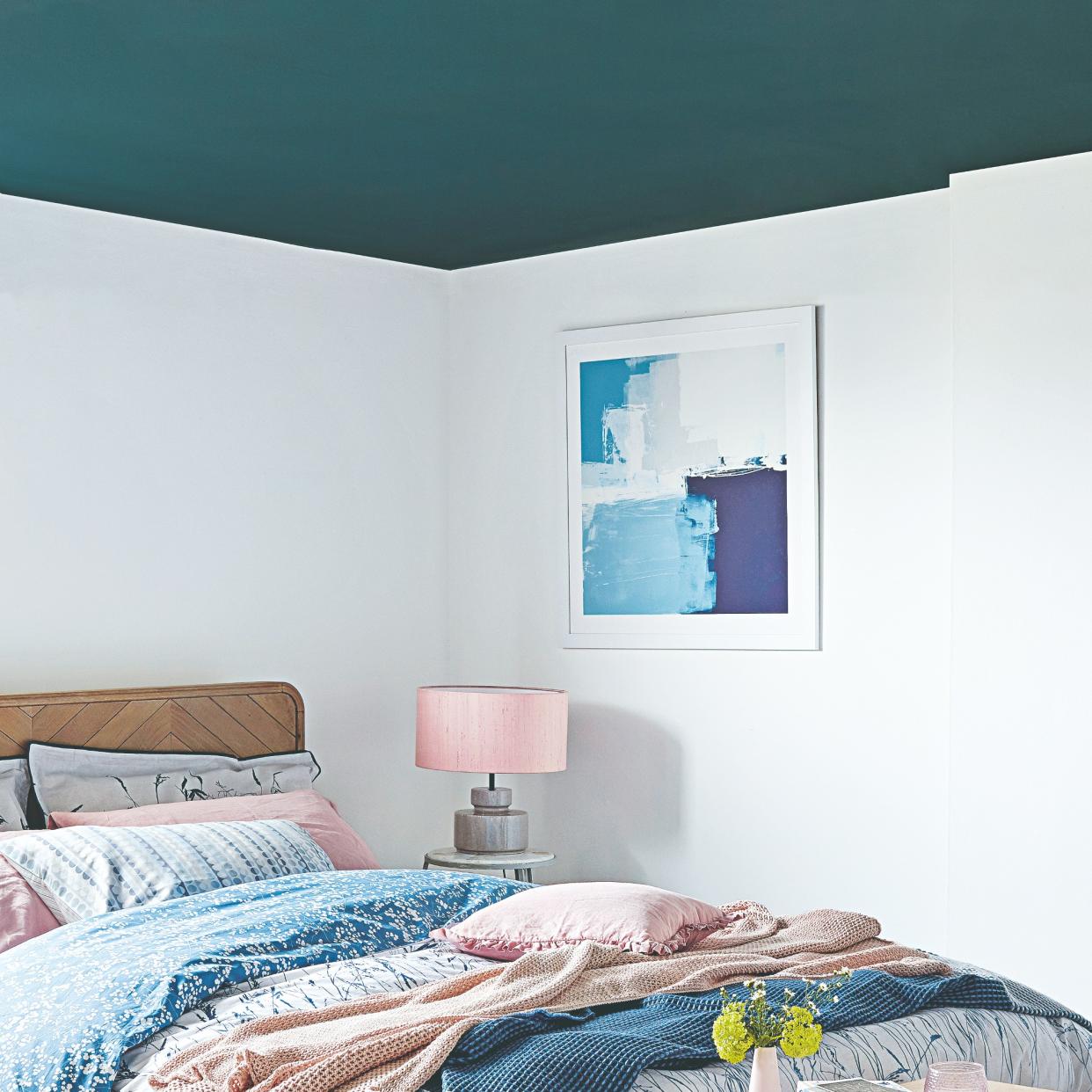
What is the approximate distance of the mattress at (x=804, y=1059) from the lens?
2.35 m

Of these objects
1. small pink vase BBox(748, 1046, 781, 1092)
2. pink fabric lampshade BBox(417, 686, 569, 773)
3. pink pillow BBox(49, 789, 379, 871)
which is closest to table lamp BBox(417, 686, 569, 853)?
pink fabric lampshade BBox(417, 686, 569, 773)

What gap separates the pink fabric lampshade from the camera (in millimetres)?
4352

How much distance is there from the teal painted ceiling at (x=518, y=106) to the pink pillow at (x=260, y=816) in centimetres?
170

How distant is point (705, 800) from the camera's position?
4473mm

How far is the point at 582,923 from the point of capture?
290cm

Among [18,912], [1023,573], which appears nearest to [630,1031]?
[18,912]

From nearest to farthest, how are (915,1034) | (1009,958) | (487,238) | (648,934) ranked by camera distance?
(915,1034) → (648,934) → (1009,958) → (487,238)

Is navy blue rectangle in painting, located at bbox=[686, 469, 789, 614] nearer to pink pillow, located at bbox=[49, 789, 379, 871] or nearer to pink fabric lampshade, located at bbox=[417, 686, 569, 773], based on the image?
pink fabric lampshade, located at bbox=[417, 686, 569, 773]

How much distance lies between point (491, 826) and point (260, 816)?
0.94 m

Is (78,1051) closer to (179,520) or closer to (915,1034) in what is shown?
(915,1034)

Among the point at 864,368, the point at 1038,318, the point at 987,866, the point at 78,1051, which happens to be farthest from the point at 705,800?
the point at 78,1051

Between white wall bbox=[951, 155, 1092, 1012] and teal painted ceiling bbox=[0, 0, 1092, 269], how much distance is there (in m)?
0.24

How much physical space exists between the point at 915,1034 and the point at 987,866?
1.36 m

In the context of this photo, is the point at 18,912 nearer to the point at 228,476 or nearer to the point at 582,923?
the point at 582,923
